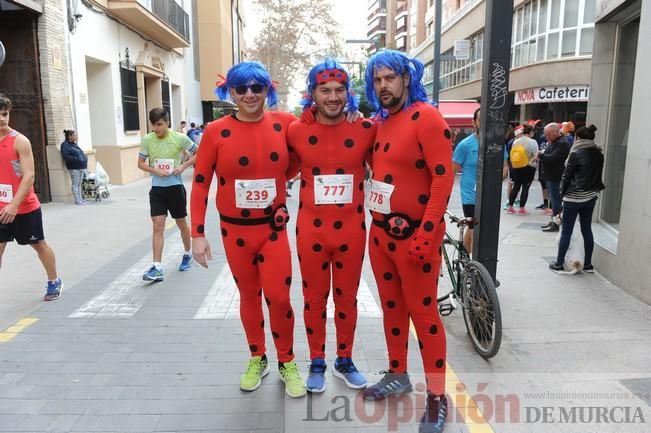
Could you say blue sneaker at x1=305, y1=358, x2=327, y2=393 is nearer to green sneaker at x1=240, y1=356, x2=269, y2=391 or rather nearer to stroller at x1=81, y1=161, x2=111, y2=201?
green sneaker at x1=240, y1=356, x2=269, y2=391

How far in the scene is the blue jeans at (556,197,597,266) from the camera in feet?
19.5

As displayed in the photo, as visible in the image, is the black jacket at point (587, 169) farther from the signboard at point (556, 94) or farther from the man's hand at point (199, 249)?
the signboard at point (556, 94)

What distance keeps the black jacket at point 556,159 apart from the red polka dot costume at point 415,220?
747 cm

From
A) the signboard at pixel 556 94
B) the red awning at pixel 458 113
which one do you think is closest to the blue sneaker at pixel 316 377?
the red awning at pixel 458 113

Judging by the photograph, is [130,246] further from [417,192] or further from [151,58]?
[151,58]

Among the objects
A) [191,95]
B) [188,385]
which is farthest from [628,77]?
[191,95]

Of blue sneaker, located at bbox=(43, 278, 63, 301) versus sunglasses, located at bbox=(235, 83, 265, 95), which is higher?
sunglasses, located at bbox=(235, 83, 265, 95)

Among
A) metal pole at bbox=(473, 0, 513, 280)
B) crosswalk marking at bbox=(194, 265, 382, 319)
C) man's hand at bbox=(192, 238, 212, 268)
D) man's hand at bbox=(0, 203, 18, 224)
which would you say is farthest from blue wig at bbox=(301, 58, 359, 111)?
man's hand at bbox=(0, 203, 18, 224)

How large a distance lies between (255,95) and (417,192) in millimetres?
1115

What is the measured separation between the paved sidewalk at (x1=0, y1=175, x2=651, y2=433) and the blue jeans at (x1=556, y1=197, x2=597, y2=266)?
0.35 m

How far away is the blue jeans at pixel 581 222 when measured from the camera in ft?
19.5

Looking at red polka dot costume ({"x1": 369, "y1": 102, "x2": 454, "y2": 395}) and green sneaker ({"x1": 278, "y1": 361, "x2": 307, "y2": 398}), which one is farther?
green sneaker ({"x1": 278, "y1": 361, "x2": 307, "y2": 398})

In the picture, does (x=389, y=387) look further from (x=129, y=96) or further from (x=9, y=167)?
(x=129, y=96)

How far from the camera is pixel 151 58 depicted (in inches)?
730
